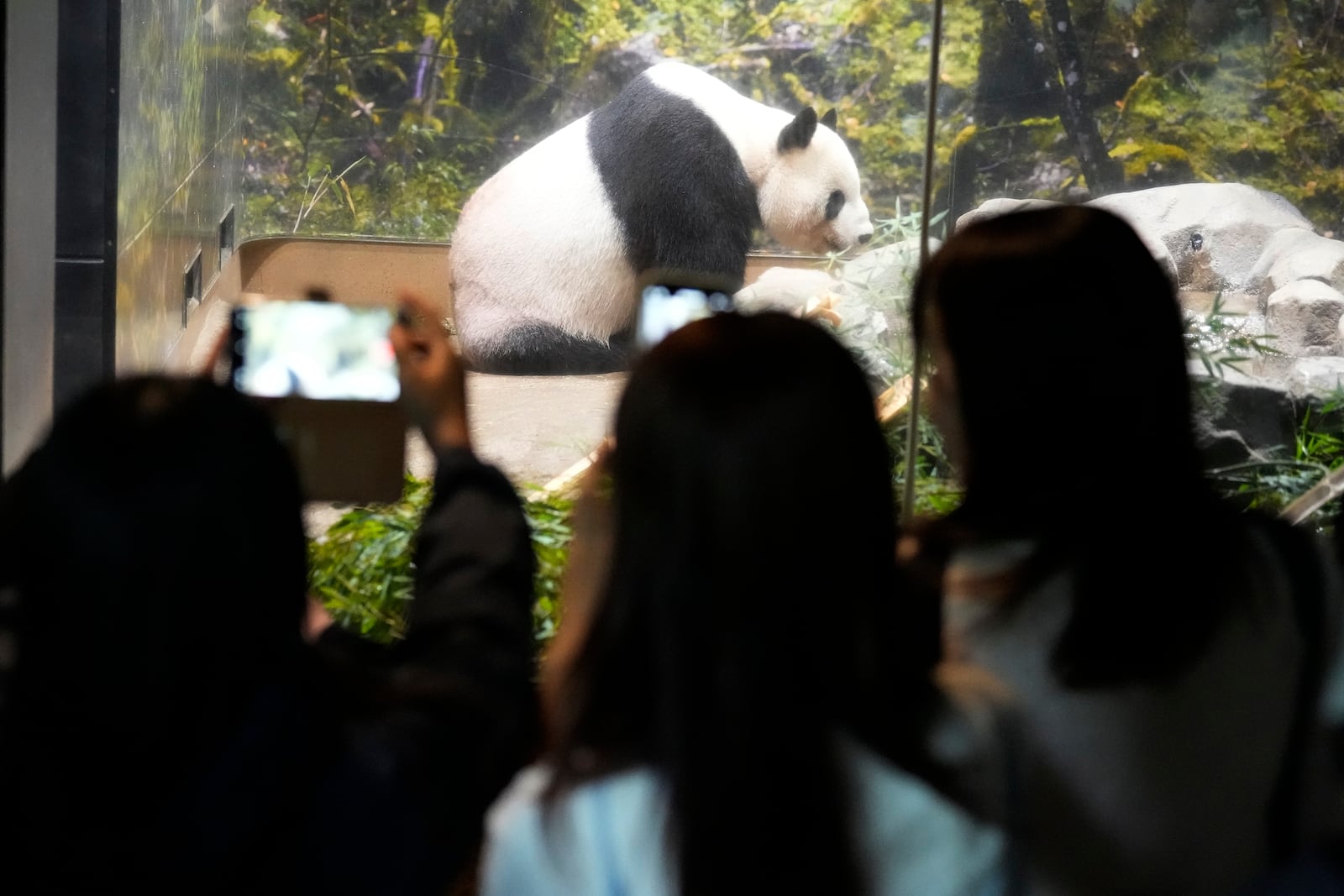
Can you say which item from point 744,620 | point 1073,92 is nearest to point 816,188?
point 1073,92

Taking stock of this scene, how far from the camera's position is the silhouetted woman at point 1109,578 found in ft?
3.76

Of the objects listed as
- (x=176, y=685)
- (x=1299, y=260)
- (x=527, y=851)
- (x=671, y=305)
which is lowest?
(x=527, y=851)

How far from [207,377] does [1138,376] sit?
781 mm

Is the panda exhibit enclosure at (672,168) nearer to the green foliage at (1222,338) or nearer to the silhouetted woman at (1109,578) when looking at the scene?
the green foliage at (1222,338)

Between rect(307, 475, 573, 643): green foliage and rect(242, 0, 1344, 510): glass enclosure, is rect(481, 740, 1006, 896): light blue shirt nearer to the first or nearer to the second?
rect(307, 475, 573, 643): green foliage

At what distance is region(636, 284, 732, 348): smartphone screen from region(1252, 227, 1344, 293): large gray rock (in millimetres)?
1434

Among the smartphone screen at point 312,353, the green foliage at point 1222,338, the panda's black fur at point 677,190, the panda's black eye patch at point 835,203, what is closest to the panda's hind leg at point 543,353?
the panda's black fur at point 677,190

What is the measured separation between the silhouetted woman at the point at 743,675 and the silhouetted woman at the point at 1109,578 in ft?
0.60

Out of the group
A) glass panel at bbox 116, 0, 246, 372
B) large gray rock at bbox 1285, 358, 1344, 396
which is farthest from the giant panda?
large gray rock at bbox 1285, 358, 1344, 396

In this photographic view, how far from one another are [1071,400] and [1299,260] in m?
1.81

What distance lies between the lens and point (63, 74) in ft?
7.49

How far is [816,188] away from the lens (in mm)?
2496

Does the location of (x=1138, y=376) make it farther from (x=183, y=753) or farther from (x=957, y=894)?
(x=183, y=753)

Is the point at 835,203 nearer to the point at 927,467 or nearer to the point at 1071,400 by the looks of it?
the point at 927,467
